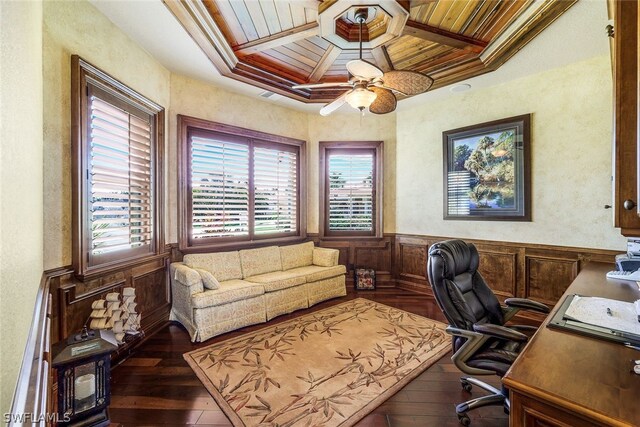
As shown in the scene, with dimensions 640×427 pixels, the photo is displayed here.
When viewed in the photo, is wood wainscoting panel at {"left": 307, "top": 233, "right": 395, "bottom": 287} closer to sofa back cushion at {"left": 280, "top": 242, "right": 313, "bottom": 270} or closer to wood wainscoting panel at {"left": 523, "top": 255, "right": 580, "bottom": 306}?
sofa back cushion at {"left": 280, "top": 242, "right": 313, "bottom": 270}

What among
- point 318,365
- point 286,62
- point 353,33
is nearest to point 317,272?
point 318,365

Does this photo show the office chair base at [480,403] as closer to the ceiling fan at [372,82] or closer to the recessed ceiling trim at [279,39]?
the ceiling fan at [372,82]

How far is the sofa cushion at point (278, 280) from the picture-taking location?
3555 millimetres

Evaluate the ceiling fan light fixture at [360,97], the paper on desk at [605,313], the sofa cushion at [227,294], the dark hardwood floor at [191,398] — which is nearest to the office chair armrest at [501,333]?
the paper on desk at [605,313]

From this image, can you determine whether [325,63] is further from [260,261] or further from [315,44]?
[260,261]

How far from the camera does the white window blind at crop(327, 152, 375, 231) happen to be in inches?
199

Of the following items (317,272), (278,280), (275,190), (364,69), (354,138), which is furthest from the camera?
(354,138)

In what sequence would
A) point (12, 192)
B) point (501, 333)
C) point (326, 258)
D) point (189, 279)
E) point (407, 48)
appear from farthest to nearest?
1. point (326, 258)
2. point (407, 48)
3. point (189, 279)
4. point (501, 333)
5. point (12, 192)

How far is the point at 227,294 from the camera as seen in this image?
3146 millimetres

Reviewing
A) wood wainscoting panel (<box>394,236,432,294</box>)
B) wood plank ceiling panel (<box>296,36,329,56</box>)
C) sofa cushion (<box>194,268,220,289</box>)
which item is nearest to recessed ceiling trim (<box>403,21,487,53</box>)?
wood plank ceiling panel (<box>296,36,329,56</box>)

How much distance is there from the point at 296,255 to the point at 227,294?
1497mm

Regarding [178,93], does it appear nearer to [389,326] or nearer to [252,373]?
[252,373]

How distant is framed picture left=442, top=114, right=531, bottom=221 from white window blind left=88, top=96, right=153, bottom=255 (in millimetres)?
4118

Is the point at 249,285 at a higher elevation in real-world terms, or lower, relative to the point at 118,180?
lower
